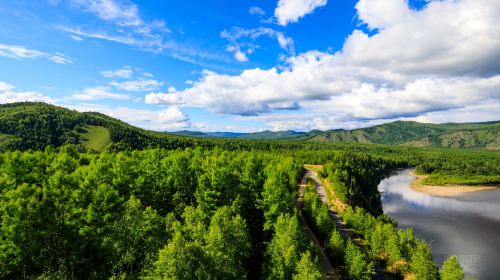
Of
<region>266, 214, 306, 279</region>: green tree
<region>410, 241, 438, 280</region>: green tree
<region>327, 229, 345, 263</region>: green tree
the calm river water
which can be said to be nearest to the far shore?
the calm river water

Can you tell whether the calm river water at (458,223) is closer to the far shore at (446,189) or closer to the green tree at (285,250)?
the far shore at (446,189)

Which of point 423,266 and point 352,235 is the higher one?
point 423,266

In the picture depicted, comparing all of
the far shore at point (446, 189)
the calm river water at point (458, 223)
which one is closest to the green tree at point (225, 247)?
the calm river water at point (458, 223)

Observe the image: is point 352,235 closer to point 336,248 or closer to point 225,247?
point 336,248

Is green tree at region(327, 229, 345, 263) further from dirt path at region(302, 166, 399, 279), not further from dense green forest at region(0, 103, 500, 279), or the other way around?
dirt path at region(302, 166, 399, 279)

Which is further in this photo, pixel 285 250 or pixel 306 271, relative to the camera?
pixel 285 250

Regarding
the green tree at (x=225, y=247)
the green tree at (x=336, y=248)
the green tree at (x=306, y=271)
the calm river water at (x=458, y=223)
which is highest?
the green tree at (x=225, y=247)

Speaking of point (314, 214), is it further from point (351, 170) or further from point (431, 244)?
point (351, 170)

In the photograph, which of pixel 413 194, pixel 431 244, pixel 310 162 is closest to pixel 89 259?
pixel 431 244

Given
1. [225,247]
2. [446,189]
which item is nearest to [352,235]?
[225,247]
